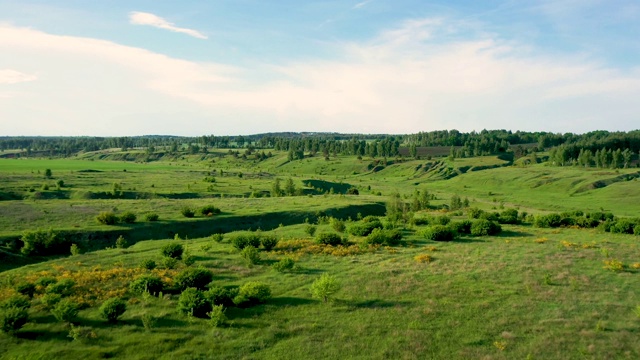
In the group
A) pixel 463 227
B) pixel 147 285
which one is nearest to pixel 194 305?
pixel 147 285

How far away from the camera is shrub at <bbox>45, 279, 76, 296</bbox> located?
30.3 metres

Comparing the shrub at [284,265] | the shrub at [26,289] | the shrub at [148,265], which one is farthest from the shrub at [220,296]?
the shrub at [26,289]

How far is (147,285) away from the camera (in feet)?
103

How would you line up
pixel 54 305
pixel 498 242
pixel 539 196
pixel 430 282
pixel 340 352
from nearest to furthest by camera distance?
pixel 340 352 < pixel 54 305 < pixel 430 282 < pixel 498 242 < pixel 539 196

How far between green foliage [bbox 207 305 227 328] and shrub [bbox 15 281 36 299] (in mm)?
14028

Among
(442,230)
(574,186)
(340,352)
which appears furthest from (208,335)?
(574,186)

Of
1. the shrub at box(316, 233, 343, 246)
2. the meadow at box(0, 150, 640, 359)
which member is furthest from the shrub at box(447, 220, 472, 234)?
the shrub at box(316, 233, 343, 246)

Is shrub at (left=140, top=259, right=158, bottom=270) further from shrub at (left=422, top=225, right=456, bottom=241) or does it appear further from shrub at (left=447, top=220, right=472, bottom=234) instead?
shrub at (left=447, top=220, right=472, bottom=234)

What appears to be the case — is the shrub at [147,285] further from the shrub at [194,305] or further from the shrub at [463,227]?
the shrub at [463,227]

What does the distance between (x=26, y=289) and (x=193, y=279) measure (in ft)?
38.1

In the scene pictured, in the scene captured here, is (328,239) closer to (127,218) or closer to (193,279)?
(193,279)

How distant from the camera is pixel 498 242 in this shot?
50.2 m

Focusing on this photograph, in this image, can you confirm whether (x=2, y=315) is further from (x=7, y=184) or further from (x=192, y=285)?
(x=7, y=184)

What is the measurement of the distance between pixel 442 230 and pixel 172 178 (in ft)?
383
